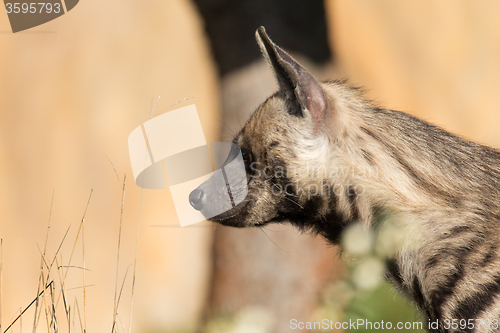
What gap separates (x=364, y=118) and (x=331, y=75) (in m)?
2.01

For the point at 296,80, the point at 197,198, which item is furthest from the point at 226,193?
the point at 296,80

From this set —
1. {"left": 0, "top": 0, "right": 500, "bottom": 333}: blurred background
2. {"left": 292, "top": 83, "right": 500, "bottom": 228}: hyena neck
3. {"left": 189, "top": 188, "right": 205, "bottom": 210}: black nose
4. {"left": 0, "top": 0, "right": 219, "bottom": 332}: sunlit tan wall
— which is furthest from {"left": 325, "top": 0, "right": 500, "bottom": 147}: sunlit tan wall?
{"left": 189, "top": 188, "right": 205, "bottom": 210}: black nose

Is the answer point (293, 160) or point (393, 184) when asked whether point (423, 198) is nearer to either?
point (393, 184)

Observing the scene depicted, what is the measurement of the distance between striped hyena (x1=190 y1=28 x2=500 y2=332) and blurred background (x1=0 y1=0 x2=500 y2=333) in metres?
1.46

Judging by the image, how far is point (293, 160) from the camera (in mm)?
1635

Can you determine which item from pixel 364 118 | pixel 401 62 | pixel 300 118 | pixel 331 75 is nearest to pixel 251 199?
pixel 300 118

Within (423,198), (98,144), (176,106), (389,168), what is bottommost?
(423,198)

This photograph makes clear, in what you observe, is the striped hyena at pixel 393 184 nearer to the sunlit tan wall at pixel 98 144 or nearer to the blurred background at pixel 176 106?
the blurred background at pixel 176 106

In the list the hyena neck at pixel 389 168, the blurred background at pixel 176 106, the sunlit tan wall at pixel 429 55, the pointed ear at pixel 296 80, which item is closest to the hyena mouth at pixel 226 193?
the hyena neck at pixel 389 168

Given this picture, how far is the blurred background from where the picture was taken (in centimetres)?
303

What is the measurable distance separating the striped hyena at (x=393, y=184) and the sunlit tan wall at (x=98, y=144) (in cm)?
179

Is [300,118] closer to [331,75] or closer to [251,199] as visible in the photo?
[251,199]

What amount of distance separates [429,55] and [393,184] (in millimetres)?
A: 2536

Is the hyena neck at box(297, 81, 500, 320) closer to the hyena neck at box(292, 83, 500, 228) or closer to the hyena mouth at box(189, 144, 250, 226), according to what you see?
the hyena neck at box(292, 83, 500, 228)
